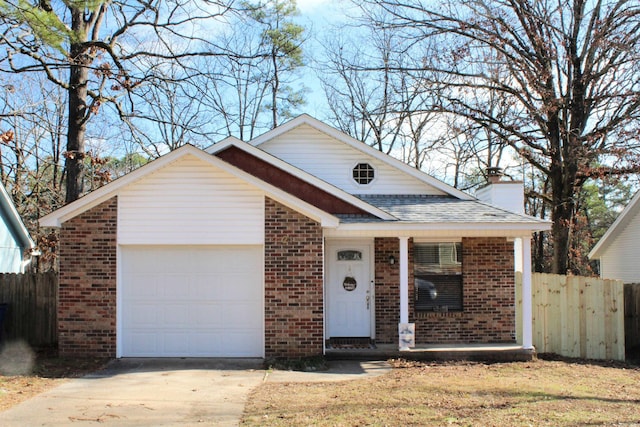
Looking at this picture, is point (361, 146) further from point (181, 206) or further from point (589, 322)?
point (589, 322)

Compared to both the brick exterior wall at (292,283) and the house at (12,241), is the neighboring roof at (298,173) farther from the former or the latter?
the house at (12,241)

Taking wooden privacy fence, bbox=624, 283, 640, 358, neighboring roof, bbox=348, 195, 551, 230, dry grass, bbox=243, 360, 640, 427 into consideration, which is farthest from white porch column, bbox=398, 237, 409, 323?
wooden privacy fence, bbox=624, 283, 640, 358

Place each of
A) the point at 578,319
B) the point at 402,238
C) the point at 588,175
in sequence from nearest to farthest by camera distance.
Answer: the point at 402,238 → the point at 578,319 → the point at 588,175

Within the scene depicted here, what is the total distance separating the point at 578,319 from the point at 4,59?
41.2ft

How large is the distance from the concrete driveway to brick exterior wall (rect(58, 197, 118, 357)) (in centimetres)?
78

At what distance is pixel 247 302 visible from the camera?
449 inches

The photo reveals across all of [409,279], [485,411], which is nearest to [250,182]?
[409,279]

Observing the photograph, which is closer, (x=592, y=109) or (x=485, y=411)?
(x=485, y=411)

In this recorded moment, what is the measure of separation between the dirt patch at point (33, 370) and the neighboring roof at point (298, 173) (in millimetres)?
4980

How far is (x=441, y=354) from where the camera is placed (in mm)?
11617

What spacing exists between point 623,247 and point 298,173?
14.7 meters

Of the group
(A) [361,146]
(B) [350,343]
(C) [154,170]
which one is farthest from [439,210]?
(C) [154,170]

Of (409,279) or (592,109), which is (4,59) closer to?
(409,279)

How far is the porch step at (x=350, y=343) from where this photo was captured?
475 inches
